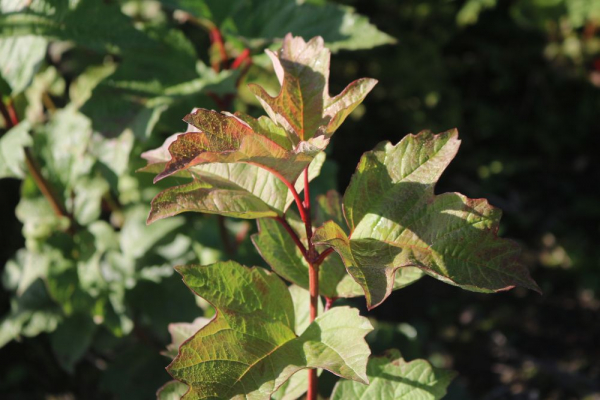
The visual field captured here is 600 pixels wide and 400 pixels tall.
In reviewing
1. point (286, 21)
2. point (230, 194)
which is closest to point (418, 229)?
point (230, 194)

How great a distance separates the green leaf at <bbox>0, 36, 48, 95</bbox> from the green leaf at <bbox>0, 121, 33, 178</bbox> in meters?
0.09

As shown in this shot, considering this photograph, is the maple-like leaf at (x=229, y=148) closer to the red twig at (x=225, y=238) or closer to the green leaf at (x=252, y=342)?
A: the green leaf at (x=252, y=342)

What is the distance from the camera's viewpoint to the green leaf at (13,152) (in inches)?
47.3

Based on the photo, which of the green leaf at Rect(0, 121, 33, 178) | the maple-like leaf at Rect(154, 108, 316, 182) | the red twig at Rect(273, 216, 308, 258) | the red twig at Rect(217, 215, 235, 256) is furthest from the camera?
the red twig at Rect(217, 215, 235, 256)

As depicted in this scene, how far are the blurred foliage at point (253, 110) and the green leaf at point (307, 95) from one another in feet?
1.50

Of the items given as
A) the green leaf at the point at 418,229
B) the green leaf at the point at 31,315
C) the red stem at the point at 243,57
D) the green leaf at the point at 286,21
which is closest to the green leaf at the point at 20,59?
the green leaf at the point at 286,21

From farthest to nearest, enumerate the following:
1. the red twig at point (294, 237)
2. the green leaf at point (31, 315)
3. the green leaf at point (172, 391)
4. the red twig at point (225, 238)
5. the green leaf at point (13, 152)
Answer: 1. the green leaf at point (31, 315)
2. the red twig at point (225, 238)
3. the green leaf at point (13, 152)
4. the green leaf at point (172, 391)
5. the red twig at point (294, 237)

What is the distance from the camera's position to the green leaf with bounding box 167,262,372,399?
0.77m

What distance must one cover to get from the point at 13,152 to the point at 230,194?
Result: 0.65m

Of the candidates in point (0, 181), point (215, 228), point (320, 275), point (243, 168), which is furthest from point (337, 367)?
point (0, 181)

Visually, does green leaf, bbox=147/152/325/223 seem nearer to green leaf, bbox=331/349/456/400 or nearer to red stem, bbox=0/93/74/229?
green leaf, bbox=331/349/456/400

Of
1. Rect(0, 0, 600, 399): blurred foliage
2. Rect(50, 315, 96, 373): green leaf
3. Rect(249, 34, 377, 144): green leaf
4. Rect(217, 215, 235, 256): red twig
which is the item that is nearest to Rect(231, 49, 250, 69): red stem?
Rect(0, 0, 600, 399): blurred foliage

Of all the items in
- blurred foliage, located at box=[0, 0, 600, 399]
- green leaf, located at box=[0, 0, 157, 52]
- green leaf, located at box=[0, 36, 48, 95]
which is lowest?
blurred foliage, located at box=[0, 0, 600, 399]

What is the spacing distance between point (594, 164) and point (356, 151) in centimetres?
154
